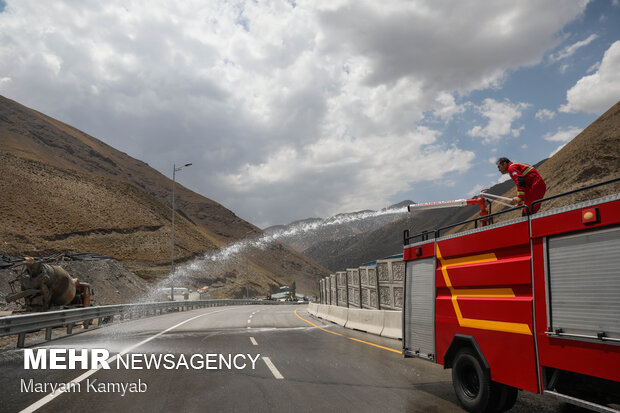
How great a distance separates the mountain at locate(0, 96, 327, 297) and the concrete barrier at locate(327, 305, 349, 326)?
4723 cm

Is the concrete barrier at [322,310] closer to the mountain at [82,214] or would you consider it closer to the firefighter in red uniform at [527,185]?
the firefighter in red uniform at [527,185]

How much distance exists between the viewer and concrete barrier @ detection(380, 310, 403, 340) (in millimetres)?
13398

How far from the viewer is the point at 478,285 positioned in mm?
5371

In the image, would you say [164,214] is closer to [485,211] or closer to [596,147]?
[596,147]

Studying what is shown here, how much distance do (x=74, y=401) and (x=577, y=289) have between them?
21.0ft

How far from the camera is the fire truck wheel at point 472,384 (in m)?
5.01

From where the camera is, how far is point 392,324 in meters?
13.9

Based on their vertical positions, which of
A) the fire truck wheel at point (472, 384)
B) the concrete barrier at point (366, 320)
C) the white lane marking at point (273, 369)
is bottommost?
the concrete barrier at point (366, 320)

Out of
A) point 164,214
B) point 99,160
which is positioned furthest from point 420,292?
point 99,160

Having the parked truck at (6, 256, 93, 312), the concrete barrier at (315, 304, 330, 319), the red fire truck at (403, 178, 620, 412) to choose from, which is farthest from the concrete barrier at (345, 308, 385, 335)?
the parked truck at (6, 256, 93, 312)

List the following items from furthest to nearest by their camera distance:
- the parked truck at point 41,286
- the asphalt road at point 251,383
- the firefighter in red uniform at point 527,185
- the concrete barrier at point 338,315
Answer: the concrete barrier at point 338,315, the parked truck at point 41,286, the firefighter in red uniform at point 527,185, the asphalt road at point 251,383

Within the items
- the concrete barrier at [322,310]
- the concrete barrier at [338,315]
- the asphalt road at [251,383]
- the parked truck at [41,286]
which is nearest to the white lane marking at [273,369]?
the asphalt road at [251,383]

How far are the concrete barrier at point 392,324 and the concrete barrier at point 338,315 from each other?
4.65 m

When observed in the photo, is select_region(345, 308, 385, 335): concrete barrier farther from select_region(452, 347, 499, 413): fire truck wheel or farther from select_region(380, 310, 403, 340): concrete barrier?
select_region(452, 347, 499, 413): fire truck wheel
